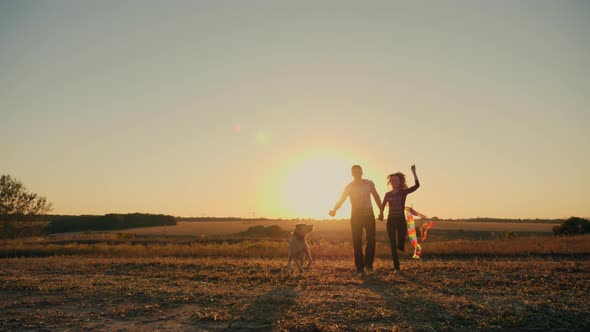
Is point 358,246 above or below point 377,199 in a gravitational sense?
below

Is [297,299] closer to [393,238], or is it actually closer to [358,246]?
[358,246]

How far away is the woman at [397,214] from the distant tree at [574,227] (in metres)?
34.7

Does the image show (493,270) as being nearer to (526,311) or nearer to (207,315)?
(526,311)

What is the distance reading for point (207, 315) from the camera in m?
6.84

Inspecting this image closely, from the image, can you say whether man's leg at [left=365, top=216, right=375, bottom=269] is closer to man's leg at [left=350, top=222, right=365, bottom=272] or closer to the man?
the man

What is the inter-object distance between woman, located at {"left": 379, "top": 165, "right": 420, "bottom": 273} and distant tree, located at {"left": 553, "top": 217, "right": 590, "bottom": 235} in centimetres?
3472

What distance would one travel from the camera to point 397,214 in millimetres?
11664

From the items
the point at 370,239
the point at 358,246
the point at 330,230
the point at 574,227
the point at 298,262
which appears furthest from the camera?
the point at 330,230

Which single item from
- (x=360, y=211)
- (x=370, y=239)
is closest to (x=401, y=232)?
(x=370, y=239)

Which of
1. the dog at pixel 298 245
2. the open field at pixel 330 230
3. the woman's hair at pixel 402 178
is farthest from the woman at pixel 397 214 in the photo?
the open field at pixel 330 230

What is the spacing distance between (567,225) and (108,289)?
4300cm

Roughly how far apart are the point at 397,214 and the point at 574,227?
36.9 m

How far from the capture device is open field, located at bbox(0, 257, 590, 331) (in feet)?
20.9

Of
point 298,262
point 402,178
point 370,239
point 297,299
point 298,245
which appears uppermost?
point 402,178
